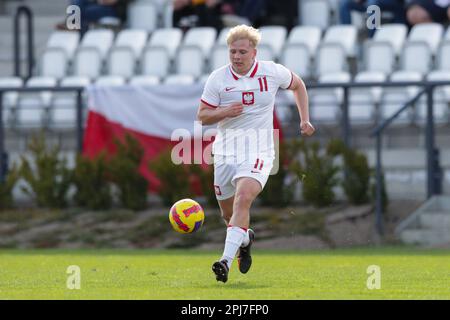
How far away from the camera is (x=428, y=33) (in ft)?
73.1

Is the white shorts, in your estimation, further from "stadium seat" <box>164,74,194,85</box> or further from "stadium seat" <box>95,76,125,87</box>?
"stadium seat" <box>95,76,125,87</box>

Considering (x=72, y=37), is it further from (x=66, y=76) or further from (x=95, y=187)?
(x=95, y=187)

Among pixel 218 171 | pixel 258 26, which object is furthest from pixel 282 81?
pixel 258 26

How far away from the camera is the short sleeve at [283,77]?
509 inches

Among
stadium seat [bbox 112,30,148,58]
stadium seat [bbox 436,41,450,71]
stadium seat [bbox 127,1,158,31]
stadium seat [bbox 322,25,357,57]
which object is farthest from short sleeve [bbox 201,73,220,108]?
stadium seat [bbox 127,1,158,31]

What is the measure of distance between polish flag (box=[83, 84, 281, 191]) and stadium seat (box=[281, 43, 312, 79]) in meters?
2.24

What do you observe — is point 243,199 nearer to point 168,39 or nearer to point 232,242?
point 232,242

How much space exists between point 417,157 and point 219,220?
319cm

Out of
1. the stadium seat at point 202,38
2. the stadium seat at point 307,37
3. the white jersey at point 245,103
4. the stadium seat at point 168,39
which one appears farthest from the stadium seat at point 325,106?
the white jersey at point 245,103

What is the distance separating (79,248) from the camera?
20375 millimetres

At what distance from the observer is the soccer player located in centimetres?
1235

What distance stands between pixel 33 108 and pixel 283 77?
9953 millimetres
